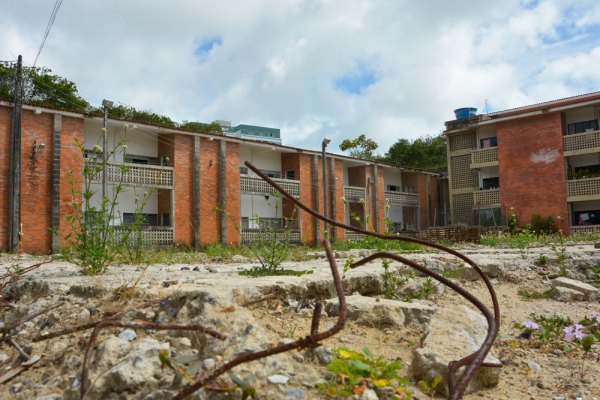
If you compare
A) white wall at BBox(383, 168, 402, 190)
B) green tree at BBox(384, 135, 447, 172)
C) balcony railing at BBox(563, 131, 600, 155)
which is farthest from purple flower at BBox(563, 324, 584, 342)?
green tree at BBox(384, 135, 447, 172)

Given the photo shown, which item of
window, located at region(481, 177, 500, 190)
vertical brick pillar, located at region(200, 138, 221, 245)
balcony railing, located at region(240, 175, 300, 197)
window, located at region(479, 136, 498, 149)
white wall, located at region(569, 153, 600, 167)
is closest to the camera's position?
vertical brick pillar, located at region(200, 138, 221, 245)

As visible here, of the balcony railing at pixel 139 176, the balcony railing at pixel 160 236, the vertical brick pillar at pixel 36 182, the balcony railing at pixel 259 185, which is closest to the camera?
the vertical brick pillar at pixel 36 182

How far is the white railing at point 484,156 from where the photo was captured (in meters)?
28.3

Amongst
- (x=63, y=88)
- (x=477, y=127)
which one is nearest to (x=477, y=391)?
(x=63, y=88)

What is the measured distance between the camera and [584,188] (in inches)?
977

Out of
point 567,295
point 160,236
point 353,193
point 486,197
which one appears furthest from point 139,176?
point 486,197

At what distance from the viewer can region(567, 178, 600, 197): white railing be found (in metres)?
24.4

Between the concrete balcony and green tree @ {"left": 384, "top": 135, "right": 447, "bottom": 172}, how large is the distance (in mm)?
6710

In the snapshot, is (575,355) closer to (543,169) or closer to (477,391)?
(477,391)

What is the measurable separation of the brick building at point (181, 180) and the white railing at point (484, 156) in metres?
4.09

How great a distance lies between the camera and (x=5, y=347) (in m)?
2.54

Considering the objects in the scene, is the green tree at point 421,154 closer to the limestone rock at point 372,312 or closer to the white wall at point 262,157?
the white wall at point 262,157

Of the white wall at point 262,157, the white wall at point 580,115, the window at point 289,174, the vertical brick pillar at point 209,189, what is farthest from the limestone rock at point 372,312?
the white wall at point 580,115

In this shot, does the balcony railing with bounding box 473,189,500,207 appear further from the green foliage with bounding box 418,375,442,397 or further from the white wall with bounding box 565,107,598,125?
the green foliage with bounding box 418,375,442,397
